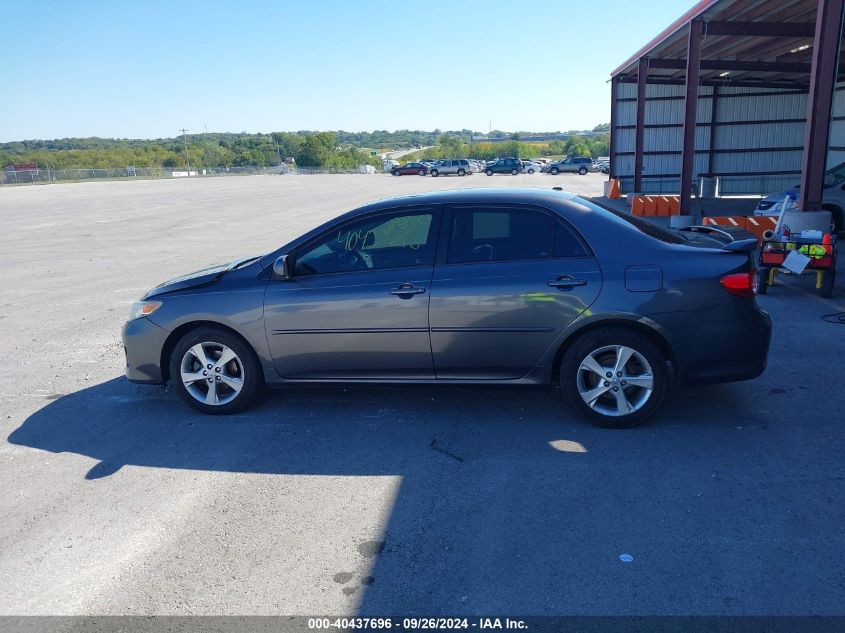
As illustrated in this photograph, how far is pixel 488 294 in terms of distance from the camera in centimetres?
512

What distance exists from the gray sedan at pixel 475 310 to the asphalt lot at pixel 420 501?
1.24 feet

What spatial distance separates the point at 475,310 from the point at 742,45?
20930 millimetres

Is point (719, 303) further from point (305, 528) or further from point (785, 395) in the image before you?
point (305, 528)

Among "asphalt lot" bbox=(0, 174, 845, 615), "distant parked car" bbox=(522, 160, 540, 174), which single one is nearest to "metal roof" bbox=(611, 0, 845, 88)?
"asphalt lot" bbox=(0, 174, 845, 615)

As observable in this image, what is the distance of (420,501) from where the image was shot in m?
4.18

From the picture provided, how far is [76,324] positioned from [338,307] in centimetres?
546

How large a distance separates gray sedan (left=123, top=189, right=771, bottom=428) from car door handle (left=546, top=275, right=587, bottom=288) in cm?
1

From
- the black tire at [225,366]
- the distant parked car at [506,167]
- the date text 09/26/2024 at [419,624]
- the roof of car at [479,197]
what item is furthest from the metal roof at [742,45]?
the distant parked car at [506,167]

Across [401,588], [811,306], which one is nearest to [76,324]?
[401,588]

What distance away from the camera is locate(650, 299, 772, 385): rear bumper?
495 cm

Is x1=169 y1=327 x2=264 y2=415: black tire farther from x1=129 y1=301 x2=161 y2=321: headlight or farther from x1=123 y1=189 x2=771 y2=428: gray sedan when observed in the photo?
x1=129 y1=301 x2=161 y2=321: headlight

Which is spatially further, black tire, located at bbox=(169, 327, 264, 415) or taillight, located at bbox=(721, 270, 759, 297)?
black tire, located at bbox=(169, 327, 264, 415)

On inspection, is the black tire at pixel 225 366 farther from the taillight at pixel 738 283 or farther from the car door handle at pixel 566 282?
the taillight at pixel 738 283

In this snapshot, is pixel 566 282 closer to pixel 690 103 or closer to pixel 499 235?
pixel 499 235
